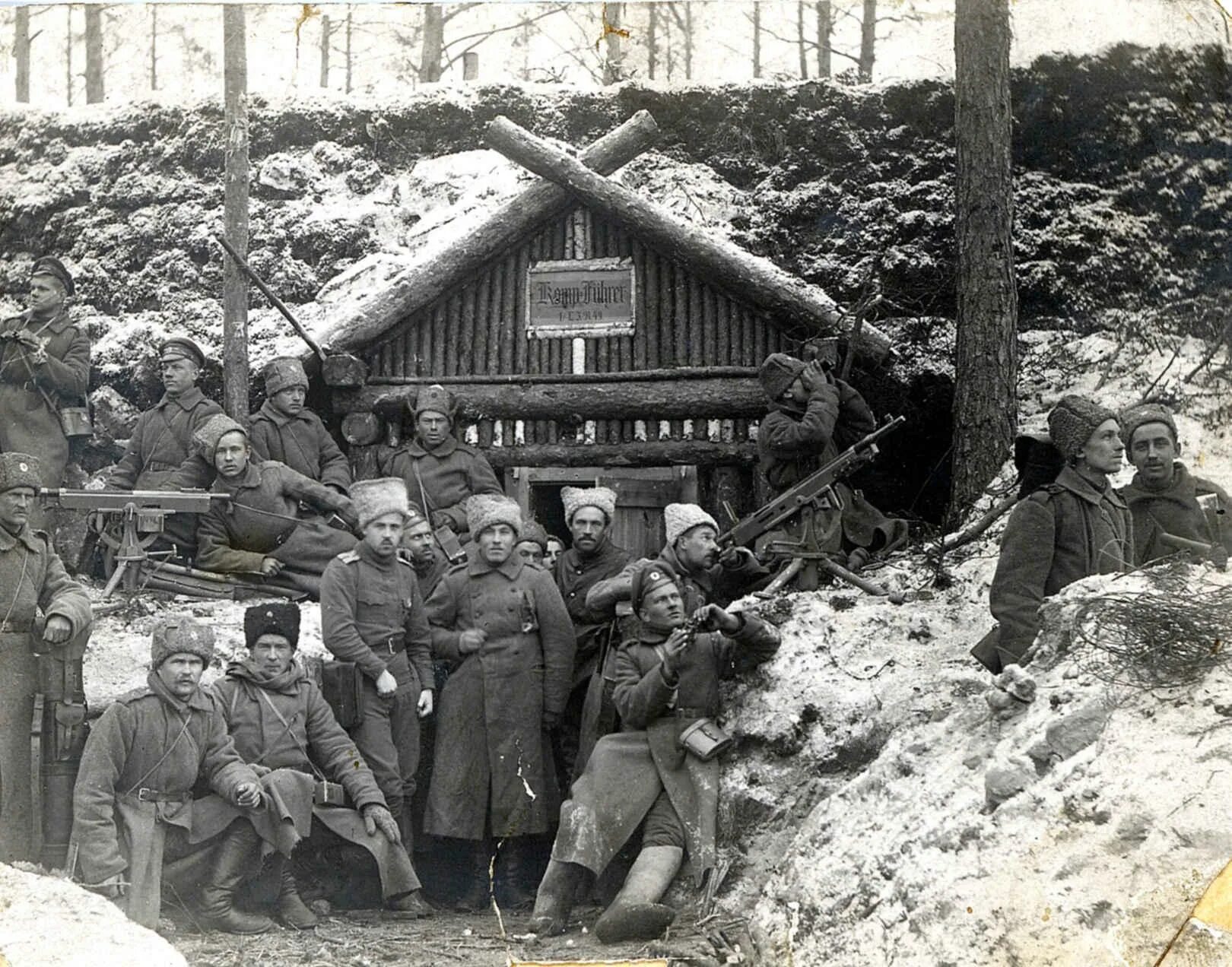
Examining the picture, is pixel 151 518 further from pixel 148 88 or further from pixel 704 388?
pixel 704 388

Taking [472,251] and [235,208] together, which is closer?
[235,208]

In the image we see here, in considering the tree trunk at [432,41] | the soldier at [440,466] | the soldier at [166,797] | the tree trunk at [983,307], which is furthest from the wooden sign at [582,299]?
the soldier at [166,797]

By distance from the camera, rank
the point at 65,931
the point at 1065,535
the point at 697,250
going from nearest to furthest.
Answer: the point at 65,931
the point at 1065,535
the point at 697,250

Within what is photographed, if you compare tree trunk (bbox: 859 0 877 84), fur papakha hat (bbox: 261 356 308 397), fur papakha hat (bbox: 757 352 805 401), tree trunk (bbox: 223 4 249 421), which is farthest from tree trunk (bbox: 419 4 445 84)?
fur papakha hat (bbox: 757 352 805 401)

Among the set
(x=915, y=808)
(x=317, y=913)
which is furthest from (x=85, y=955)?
(x=915, y=808)

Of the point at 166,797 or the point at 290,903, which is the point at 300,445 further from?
the point at 290,903

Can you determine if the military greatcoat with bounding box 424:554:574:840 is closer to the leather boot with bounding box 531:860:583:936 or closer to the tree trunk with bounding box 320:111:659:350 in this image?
the leather boot with bounding box 531:860:583:936

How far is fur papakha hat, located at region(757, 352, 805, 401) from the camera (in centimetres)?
532

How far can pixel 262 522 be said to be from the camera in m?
5.62

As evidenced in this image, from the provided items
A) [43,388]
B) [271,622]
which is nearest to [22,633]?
[271,622]

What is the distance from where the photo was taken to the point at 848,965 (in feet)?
12.5

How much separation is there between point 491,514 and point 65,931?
2.13 meters

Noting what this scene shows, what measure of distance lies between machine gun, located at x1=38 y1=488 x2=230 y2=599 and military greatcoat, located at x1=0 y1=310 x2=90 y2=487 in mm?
128

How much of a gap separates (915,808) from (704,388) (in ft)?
6.89
